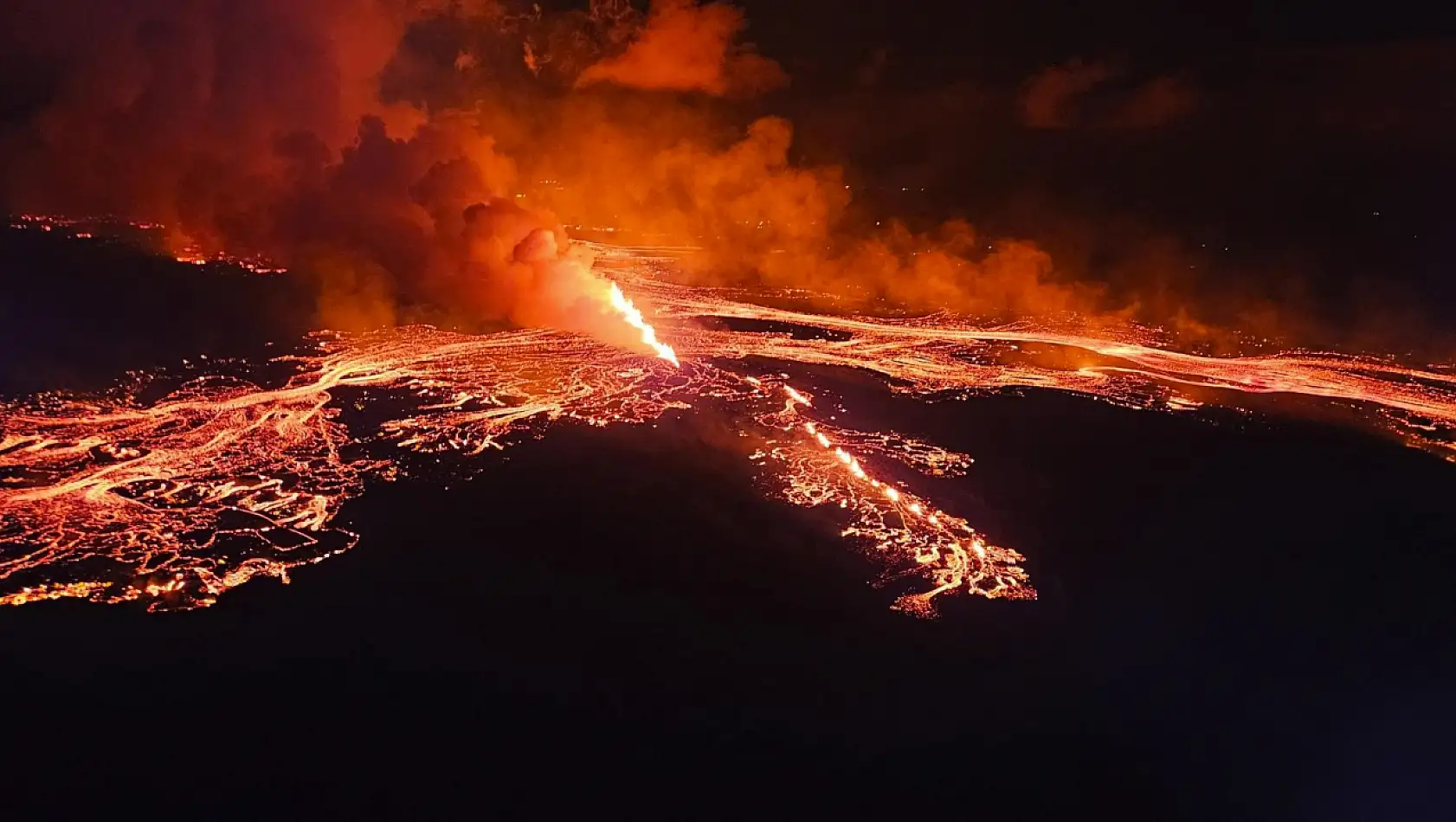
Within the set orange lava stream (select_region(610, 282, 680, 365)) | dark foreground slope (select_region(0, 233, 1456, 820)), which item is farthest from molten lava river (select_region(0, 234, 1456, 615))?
dark foreground slope (select_region(0, 233, 1456, 820))

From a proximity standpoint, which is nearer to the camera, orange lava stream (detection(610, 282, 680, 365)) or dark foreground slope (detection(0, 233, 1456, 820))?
dark foreground slope (detection(0, 233, 1456, 820))

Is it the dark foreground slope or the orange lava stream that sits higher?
the orange lava stream

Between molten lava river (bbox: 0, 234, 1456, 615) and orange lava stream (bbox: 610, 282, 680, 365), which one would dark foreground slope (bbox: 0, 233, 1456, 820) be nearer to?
molten lava river (bbox: 0, 234, 1456, 615)

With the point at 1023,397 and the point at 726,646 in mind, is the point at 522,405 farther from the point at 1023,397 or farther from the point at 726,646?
the point at 1023,397

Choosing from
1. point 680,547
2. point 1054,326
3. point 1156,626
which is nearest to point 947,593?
point 1156,626

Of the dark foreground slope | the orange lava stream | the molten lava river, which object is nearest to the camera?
the dark foreground slope

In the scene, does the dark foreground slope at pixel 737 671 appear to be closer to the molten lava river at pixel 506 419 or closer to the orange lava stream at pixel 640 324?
the molten lava river at pixel 506 419

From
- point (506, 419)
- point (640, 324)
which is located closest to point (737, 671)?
point (506, 419)
